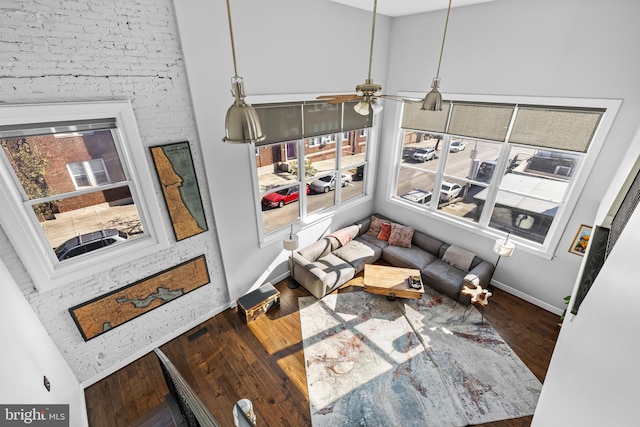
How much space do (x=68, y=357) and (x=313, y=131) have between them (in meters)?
4.26

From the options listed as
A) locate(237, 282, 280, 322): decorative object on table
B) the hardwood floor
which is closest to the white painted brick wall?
the hardwood floor

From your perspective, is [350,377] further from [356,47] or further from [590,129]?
[356,47]

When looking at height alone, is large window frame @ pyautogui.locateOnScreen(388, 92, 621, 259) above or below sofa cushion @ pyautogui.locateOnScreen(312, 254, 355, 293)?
above

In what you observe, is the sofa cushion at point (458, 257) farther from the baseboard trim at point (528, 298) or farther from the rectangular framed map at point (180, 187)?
the rectangular framed map at point (180, 187)

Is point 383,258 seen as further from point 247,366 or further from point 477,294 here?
point 247,366

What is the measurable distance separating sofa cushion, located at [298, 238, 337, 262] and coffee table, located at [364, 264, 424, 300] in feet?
2.79

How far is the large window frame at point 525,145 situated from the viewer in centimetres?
334

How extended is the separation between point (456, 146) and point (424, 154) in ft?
1.95

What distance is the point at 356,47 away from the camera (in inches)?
174

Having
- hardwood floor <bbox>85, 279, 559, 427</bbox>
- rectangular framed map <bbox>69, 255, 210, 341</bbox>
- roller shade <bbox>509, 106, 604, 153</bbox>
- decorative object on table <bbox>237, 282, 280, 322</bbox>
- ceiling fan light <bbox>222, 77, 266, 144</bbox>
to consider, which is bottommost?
hardwood floor <bbox>85, 279, 559, 427</bbox>

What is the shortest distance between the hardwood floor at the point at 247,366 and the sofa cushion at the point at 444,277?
0.59 meters

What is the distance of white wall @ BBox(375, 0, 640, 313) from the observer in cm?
311

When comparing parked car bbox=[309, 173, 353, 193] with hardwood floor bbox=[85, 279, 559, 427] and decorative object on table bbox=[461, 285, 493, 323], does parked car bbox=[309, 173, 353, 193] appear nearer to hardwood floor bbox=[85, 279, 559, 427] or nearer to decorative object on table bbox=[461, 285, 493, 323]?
hardwood floor bbox=[85, 279, 559, 427]

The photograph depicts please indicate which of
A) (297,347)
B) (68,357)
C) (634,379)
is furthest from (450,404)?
(68,357)
